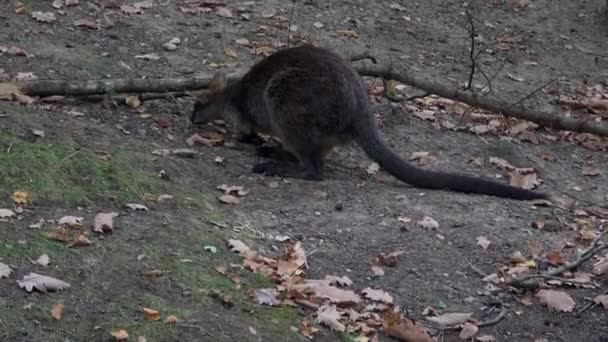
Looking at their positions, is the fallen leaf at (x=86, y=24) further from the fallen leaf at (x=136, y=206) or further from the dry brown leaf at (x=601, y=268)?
the dry brown leaf at (x=601, y=268)

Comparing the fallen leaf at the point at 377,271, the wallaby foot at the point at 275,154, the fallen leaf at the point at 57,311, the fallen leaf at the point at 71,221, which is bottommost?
the wallaby foot at the point at 275,154

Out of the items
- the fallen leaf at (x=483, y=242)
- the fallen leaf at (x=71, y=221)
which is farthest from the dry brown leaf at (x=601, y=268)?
the fallen leaf at (x=71, y=221)

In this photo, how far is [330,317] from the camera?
5082mm

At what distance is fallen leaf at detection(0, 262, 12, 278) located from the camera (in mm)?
4797

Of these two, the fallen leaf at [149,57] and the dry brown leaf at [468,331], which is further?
the fallen leaf at [149,57]

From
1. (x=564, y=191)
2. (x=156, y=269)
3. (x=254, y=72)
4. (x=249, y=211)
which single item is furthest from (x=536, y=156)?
(x=156, y=269)

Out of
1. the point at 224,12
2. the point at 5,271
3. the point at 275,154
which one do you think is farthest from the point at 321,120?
the point at 224,12

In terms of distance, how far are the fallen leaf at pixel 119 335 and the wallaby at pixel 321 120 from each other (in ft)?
9.63

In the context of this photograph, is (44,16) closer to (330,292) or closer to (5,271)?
(5,271)

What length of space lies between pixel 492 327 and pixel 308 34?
5.93m

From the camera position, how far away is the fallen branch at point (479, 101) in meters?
8.62

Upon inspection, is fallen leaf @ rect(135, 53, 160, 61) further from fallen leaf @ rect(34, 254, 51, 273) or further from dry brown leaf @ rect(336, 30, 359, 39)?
fallen leaf @ rect(34, 254, 51, 273)

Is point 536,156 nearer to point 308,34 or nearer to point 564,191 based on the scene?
point 564,191

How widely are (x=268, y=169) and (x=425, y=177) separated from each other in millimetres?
1188
